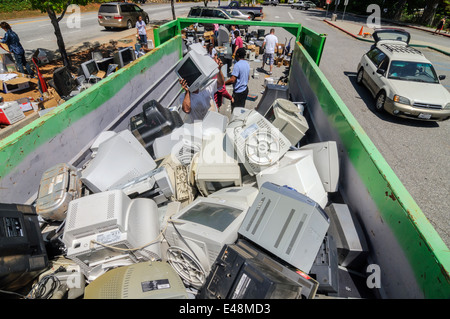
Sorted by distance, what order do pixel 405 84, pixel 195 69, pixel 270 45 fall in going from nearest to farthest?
pixel 195 69 → pixel 405 84 → pixel 270 45

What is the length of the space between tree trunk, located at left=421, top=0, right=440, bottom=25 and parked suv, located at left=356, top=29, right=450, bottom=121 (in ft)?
77.6

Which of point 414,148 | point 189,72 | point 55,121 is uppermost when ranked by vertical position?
point 189,72

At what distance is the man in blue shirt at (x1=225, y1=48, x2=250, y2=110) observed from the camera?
520 cm

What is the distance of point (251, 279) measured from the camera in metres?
1.48

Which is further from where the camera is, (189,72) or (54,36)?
(54,36)

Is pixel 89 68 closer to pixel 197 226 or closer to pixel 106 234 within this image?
pixel 106 234

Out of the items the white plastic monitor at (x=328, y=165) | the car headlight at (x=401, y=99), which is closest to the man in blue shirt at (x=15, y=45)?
the white plastic monitor at (x=328, y=165)

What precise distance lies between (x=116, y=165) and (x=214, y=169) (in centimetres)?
A: 115

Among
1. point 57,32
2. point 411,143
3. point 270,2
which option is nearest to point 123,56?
point 57,32

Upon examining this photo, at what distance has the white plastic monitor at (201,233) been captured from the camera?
1942mm

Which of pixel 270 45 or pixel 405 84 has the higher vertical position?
pixel 270 45

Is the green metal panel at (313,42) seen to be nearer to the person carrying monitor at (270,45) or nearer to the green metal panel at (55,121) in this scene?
the person carrying monitor at (270,45)

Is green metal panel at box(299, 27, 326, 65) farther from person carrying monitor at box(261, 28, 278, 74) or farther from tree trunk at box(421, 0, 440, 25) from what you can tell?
tree trunk at box(421, 0, 440, 25)
